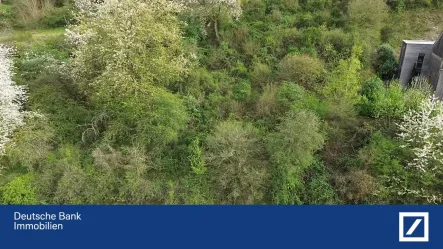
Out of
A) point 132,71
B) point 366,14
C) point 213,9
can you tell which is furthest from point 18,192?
A: point 366,14

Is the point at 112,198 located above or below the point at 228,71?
below

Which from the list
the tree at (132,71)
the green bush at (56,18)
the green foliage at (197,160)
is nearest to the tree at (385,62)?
the tree at (132,71)

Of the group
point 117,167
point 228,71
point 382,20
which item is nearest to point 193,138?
point 117,167

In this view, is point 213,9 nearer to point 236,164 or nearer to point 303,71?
point 303,71

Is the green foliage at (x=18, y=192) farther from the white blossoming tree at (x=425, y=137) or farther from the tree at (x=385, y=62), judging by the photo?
the tree at (x=385, y=62)

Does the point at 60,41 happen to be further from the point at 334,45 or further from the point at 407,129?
the point at 407,129

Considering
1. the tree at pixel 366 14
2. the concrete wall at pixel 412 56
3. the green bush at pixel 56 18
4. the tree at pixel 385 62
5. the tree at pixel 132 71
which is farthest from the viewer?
the green bush at pixel 56 18
